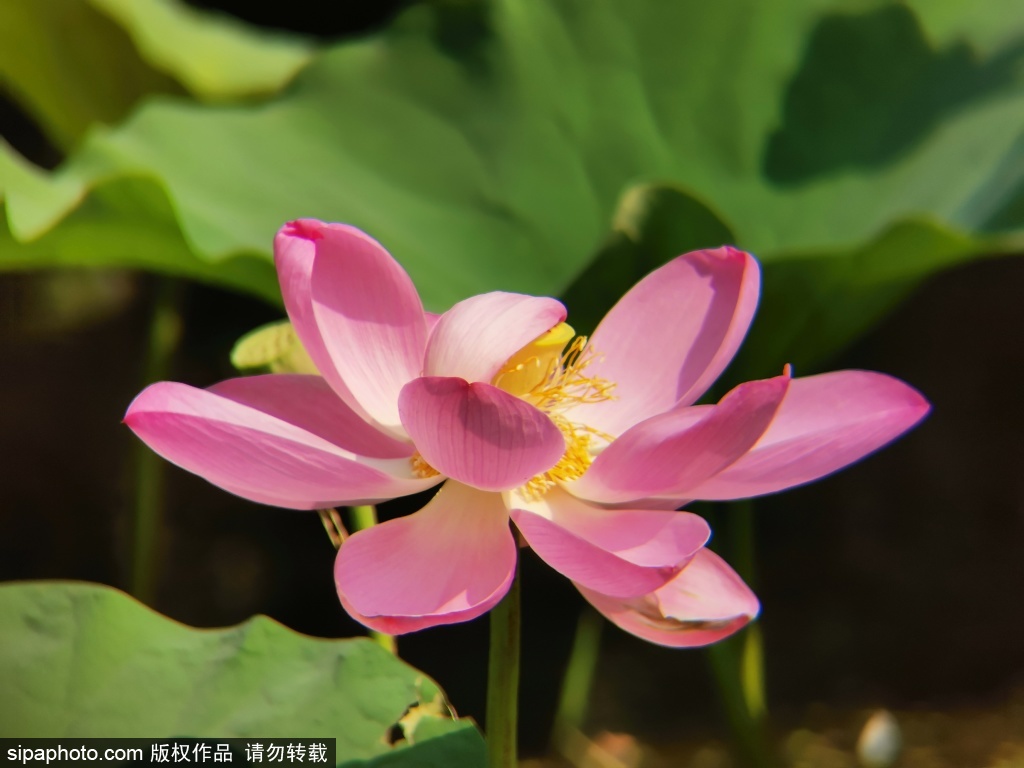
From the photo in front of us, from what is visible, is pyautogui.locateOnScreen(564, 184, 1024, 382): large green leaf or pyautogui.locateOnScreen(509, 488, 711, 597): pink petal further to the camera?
pyautogui.locateOnScreen(564, 184, 1024, 382): large green leaf

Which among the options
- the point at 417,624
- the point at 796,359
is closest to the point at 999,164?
the point at 796,359

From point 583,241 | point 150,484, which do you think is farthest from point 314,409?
point 150,484

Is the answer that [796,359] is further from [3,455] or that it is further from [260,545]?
[3,455]

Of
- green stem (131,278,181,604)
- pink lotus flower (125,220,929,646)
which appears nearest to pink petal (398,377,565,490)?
pink lotus flower (125,220,929,646)

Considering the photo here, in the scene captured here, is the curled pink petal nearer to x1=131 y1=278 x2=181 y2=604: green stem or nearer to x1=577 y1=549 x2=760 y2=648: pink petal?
x1=577 y1=549 x2=760 y2=648: pink petal

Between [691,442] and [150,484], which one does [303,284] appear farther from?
[150,484]

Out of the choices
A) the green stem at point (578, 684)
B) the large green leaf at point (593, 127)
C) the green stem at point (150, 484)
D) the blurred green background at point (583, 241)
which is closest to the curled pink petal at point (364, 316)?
the blurred green background at point (583, 241)
